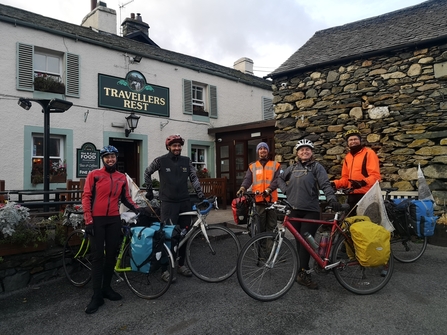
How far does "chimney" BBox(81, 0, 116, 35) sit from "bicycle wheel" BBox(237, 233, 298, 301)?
10941 mm

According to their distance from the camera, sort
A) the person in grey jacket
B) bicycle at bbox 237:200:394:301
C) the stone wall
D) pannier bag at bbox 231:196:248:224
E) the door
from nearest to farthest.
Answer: bicycle at bbox 237:200:394:301 < the person in grey jacket < pannier bag at bbox 231:196:248:224 < the stone wall < the door

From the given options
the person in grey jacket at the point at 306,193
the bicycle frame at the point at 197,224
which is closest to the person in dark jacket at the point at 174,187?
the bicycle frame at the point at 197,224

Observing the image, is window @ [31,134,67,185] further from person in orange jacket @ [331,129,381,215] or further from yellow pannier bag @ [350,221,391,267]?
yellow pannier bag @ [350,221,391,267]

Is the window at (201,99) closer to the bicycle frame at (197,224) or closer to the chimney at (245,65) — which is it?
the chimney at (245,65)

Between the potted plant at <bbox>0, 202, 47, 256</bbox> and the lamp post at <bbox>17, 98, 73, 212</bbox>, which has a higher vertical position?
the lamp post at <bbox>17, 98, 73, 212</bbox>

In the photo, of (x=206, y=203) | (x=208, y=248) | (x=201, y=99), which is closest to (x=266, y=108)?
(x=201, y=99)

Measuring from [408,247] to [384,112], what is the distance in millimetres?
3194

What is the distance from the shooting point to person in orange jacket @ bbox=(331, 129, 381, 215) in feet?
13.9

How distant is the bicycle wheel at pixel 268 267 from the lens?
3.34 m

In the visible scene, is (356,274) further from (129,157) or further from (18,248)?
(129,157)

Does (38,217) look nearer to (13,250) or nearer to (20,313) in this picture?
(13,250)

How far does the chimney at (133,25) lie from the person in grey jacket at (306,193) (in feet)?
36.1

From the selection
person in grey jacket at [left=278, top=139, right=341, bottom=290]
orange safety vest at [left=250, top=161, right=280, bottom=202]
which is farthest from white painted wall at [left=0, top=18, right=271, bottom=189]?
person in grey jacket at [left=278, top=139, right=341, bottom=290]

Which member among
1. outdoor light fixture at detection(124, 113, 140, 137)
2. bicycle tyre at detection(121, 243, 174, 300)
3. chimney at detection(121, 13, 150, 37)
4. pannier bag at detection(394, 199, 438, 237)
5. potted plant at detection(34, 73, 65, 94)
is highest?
chimney at detection(121, 13, 150, 37)
